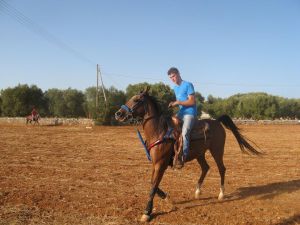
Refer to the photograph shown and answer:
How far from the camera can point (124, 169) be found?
441 inches

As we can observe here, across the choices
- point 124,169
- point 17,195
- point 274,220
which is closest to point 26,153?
point 124,169

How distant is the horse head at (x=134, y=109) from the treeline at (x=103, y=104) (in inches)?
1305

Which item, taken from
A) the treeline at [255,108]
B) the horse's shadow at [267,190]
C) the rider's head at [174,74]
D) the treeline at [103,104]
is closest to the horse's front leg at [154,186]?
the rider's head at [174,74]

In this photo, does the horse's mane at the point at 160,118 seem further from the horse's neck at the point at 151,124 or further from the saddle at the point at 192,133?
the saddle at the point at 192,133

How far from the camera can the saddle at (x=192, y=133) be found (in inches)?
277

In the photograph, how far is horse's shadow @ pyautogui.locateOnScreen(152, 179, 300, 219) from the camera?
7183 millimetres

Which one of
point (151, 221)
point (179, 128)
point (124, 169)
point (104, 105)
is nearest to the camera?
point (151, 221)

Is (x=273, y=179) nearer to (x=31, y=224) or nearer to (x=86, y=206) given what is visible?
(x=86, y=206)

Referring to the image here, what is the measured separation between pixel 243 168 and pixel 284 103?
78.7 metres

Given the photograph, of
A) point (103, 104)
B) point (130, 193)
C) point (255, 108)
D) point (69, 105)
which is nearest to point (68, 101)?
point (69, 105)

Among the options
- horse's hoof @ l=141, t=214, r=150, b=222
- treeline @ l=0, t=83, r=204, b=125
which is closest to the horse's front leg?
horse's hoof @ l=141, t=214, r=150, b=222

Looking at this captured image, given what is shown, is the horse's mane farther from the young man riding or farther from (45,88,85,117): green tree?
(45,88,85,117): green tree

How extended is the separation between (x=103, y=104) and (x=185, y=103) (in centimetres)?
3459

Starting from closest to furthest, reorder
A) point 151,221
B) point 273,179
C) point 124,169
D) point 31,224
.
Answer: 1. point 31,224
2. point 151,221
3. point 273,179
4. point 124,169
